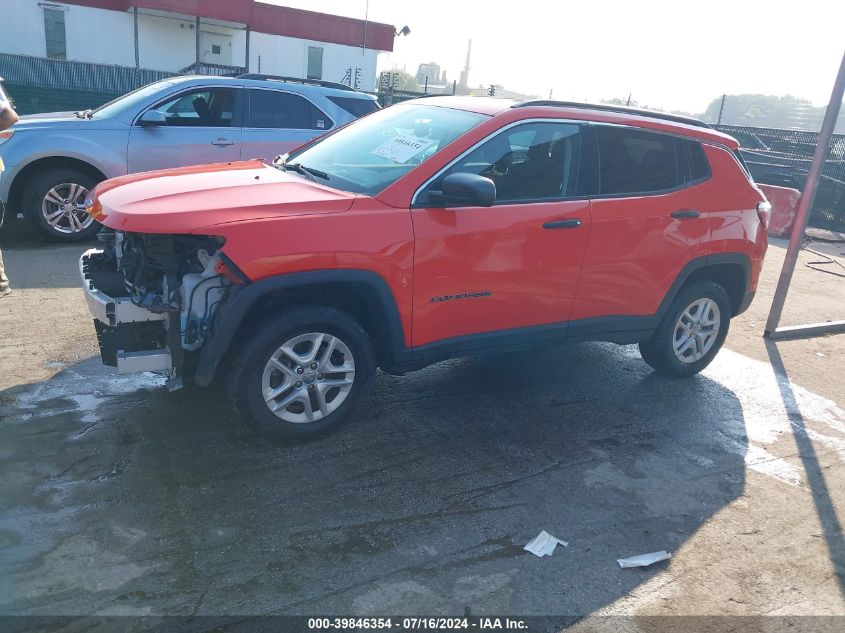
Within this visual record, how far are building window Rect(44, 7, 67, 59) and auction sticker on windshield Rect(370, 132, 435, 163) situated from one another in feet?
84.4

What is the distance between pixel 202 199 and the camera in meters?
3.71

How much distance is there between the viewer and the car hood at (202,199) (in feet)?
11.5

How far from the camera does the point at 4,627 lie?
100 inches

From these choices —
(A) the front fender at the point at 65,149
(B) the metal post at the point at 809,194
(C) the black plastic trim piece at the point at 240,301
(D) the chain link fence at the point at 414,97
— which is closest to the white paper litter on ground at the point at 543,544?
(C) the black plastic trim piece at the point at 240,301

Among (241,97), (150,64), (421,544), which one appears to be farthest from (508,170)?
(150,64)

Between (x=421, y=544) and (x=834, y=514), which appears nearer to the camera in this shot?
(x=421, y=544)

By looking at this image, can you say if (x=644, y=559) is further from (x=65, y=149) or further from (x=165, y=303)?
(x=65, y=149)

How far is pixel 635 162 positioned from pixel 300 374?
8.89 ft

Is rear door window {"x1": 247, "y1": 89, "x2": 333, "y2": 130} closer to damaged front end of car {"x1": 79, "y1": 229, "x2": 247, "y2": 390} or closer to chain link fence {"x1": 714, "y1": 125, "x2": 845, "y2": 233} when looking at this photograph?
damaged front end of car {"x1": 79, "y1": 229, "x2": 247, "y2": 390}

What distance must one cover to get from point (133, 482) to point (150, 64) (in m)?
27.6

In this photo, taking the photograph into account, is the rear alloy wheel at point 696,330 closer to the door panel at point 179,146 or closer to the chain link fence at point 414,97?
the door panel at point 179,146

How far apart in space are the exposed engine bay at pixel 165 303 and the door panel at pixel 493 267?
112 centimetres

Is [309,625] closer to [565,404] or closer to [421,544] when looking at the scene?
[421,544]

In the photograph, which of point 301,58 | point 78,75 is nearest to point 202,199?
point 78,75
